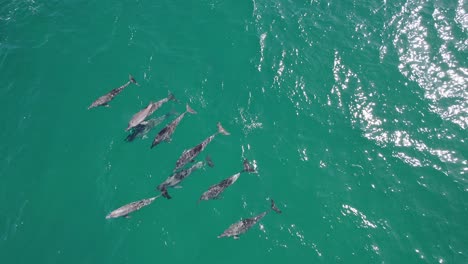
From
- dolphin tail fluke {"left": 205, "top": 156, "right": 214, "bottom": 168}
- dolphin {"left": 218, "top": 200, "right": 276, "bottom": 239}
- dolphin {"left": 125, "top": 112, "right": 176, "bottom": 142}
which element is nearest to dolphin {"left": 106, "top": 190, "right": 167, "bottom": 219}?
dolphin tail fluke {"left": 205, "top": 156, "right": 214, "bottom": 168}

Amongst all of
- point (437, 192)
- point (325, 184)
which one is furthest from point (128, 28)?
point (437, 192)

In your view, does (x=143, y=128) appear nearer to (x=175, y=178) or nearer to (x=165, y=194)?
(x=175, y=178)

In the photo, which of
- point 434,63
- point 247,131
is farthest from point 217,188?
point 434,63

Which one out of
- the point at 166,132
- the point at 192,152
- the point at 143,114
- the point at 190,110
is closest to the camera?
the point at 192,152

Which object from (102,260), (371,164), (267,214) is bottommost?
(102,260)

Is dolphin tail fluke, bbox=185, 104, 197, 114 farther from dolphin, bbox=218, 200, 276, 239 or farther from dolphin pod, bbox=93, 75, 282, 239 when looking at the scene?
dolphin, bbox=218, 200, 276, 239

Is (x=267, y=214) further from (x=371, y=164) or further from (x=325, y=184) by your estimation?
(x=371, y=164)
